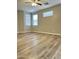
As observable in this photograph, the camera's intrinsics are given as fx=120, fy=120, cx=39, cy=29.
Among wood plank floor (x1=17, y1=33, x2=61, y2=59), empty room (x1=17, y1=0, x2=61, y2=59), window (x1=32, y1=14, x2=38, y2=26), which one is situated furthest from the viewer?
window (x1=32, y1=14, x2=38, y2=26)

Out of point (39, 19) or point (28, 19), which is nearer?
point (39, 19)

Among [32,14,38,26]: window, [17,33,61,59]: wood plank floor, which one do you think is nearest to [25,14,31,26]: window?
[32,14,38,26]: window

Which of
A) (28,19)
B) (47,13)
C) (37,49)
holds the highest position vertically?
(47,13)

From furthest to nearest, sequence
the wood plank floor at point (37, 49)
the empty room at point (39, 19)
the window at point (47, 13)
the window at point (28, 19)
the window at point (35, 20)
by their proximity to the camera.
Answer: the window at point (28, 19)
the window at point (35, 20)
the window at point (47, 13)
the empty room at point (39, 19)
the wood plank floor at point (37, 49)

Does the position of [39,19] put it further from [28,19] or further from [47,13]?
[47,13]

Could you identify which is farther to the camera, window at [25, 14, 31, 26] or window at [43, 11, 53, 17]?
window at [25, 14, 31, 26]

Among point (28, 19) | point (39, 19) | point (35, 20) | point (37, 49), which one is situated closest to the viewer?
point (37, 49)

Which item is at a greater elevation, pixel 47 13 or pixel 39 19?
pixel 47 13

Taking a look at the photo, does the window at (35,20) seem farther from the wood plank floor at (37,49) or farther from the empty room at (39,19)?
the wood plank floor at (37,49)

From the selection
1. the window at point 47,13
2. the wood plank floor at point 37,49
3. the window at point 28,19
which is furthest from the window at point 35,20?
the wood plank floor at point 37,49

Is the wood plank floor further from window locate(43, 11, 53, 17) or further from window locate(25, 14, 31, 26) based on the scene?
window locate(25, 14, 31, 26)

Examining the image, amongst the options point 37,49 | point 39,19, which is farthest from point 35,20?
point 37,49
